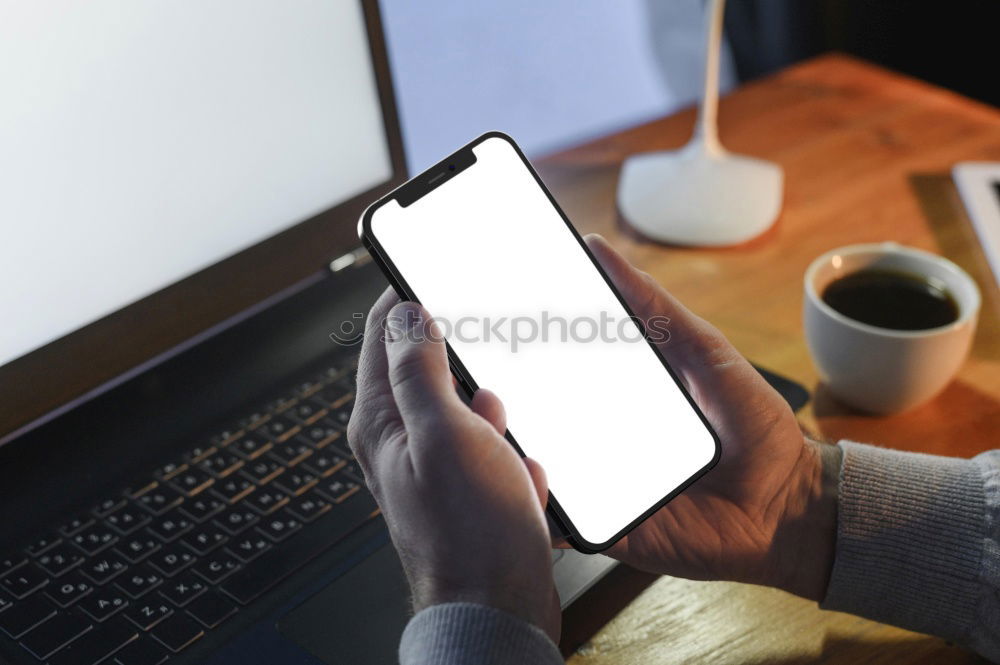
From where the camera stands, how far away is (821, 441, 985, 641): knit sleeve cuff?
512 mm

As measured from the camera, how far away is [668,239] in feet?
2.76

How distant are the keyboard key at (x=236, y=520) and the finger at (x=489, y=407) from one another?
0.52 feet

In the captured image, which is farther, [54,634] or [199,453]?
[199,453]

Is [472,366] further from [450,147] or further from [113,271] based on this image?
[450,147]

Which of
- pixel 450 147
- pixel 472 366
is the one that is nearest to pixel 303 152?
pixel 472 366

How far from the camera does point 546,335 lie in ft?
1.71

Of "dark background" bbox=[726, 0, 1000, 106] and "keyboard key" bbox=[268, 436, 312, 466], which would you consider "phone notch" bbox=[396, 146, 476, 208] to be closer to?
"keyboard key" bbox=[268, 436, 312, 466]

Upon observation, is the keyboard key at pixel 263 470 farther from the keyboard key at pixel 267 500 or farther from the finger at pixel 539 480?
the finger at pixel 539 480

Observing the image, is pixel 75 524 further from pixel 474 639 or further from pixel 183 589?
pixel 474 639

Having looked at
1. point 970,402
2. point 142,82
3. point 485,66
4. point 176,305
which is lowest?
point 970,402

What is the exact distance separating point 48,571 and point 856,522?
0.44m

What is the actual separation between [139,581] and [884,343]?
46 cm

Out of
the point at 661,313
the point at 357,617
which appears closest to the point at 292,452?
the point at 357,617

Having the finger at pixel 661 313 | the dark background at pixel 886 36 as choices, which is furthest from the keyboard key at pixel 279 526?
the dark background at pixel 886 36
